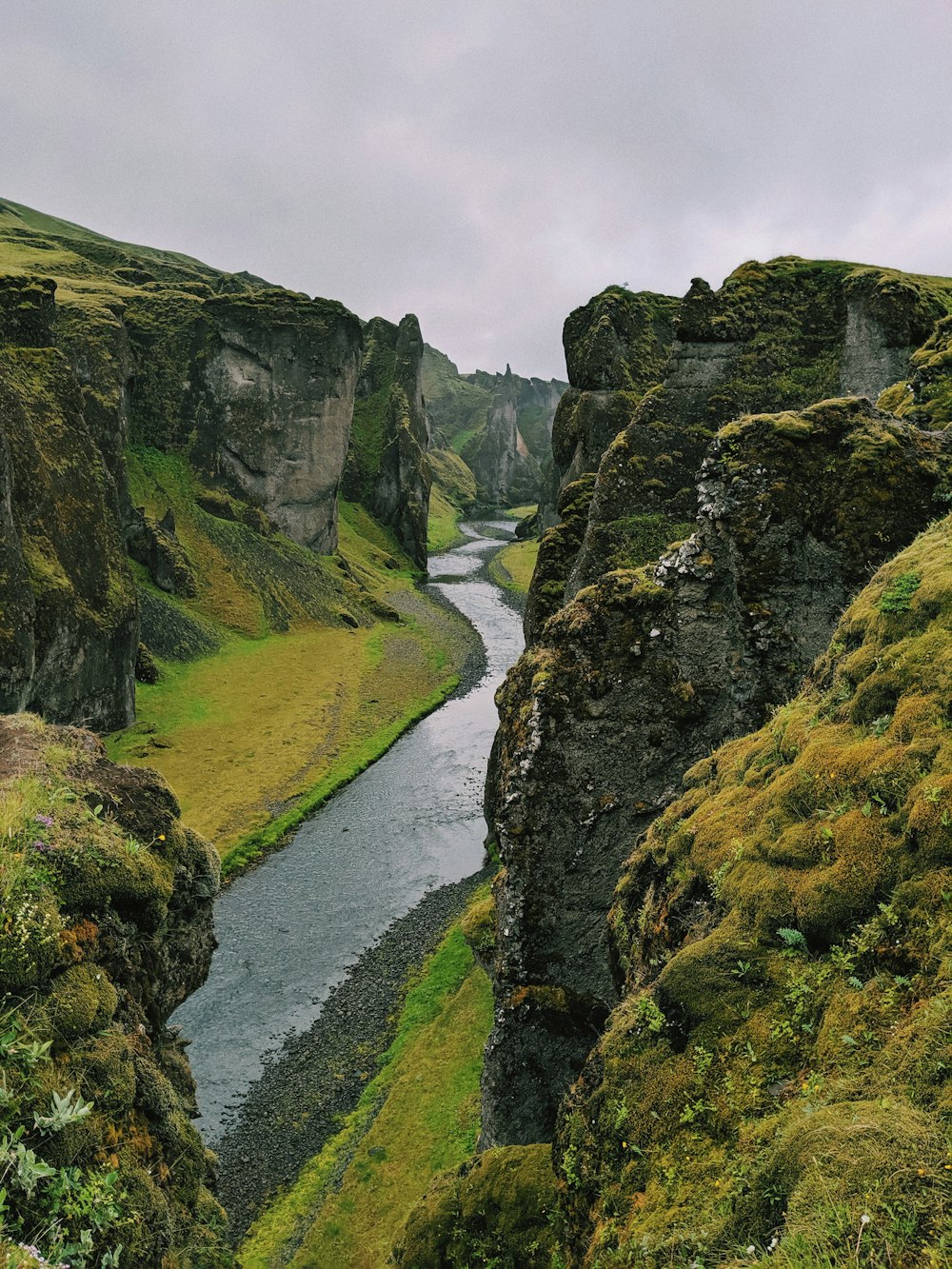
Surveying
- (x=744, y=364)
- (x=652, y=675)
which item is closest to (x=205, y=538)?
(x=744, y=364)

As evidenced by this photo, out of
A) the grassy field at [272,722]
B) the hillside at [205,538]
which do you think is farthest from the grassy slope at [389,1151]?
the hillside at [205,538]

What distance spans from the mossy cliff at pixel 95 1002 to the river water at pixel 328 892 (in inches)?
511

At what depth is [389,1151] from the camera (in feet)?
65.2

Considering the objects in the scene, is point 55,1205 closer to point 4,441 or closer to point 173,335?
point 4,441

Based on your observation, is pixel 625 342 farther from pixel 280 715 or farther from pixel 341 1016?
pixel 280 715

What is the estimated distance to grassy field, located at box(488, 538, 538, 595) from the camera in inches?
4149

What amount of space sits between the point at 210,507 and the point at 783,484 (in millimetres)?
75158

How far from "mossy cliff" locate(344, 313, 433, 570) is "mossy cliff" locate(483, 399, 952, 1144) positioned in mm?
101211

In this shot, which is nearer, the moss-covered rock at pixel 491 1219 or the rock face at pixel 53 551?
the moss-covered rock at pixel 491 1219

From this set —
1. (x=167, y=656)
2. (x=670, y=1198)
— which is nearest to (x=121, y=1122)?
(x=670, y=1198)

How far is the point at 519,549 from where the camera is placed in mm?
128750

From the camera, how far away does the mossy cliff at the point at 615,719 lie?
13391 millimetres

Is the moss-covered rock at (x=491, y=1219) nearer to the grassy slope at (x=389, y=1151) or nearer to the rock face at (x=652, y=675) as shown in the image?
the rock face at (x=652, y=675)

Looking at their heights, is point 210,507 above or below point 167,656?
above
